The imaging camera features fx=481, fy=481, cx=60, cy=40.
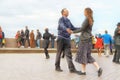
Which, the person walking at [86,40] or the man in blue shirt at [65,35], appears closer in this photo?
the person walking at [86,40]

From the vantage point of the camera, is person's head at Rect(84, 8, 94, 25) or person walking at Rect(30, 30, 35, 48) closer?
person's head at Rect(84, 8, 94, 25)

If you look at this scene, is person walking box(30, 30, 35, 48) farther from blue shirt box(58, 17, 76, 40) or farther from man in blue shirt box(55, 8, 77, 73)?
blue shirt box(58, 17, 76, 40)

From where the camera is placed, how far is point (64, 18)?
1440 cm

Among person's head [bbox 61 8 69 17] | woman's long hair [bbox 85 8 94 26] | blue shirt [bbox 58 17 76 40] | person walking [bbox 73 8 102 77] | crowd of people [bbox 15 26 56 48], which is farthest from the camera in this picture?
crowd of people [bbox 15 26 56 48]

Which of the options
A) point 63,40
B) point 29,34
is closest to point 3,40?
point 29,34

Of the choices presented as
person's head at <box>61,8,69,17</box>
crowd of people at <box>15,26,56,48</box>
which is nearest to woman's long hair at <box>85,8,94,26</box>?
person's head at <box>61,8,69,17</box>

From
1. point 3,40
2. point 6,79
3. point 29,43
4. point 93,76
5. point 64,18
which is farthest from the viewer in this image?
point 29,43

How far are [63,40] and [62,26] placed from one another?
607mm

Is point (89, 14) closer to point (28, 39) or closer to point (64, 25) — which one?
point (64, 25)

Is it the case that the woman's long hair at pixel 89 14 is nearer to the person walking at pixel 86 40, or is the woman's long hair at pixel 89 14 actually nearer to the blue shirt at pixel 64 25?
the person walking at pixel 86 40

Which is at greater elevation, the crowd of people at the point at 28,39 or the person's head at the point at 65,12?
the person's head at the point at 65,12

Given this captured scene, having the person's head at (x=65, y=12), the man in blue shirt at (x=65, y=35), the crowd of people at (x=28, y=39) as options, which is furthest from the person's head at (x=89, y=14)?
the crowd of people at (x=28, y=39)

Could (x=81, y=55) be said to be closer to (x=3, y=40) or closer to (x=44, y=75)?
(x=44, y=75)

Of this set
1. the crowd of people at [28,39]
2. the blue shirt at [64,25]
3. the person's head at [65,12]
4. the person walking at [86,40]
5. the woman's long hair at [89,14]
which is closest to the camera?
the woman's long hair at [89,14]
